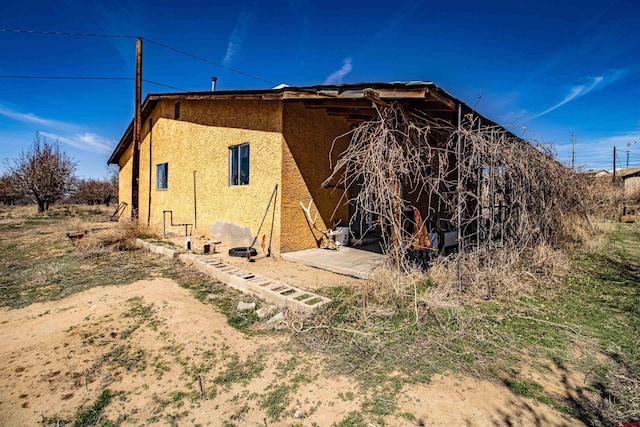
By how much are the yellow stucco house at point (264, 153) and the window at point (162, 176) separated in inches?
36.8

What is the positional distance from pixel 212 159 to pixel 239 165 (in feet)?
4.37

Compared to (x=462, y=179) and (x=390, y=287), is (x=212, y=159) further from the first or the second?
(x=462, y=179)

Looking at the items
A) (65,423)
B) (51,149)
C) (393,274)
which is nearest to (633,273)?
(393,274)

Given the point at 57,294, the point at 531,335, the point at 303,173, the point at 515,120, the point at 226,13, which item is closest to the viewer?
the point at 531,335

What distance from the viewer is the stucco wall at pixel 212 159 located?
284 inches

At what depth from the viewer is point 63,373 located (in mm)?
2834

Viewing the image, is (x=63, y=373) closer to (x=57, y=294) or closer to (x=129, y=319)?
(x=129, y=319)

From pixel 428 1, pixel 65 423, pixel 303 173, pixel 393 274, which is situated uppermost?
pixel 428 1

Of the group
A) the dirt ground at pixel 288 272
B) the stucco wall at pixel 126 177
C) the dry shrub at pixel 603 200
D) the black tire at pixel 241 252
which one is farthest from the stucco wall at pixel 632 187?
the stucco wall at pixel 126 177

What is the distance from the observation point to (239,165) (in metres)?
7.95

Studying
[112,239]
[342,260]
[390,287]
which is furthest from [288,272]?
[112,239]

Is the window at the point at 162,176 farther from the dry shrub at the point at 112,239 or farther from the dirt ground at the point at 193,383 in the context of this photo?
the dirt ground at the point at 193,383

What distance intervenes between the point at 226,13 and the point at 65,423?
10.7m

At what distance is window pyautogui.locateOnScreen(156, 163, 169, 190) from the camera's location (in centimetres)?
1133
